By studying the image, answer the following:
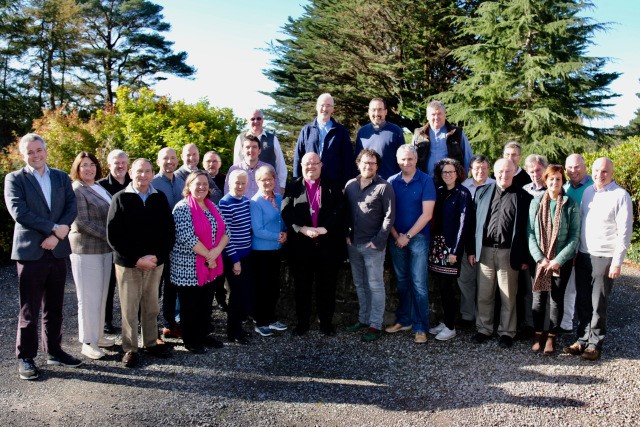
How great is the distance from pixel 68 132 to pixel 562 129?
1654cm

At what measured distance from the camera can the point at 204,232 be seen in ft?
16.5

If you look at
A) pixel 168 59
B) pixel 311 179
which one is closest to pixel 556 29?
pixel 311 179

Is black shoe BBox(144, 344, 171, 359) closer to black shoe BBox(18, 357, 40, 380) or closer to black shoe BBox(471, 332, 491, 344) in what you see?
black shoe BBox(18, 357, 40, 380)

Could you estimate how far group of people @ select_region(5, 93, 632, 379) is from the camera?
4.70m

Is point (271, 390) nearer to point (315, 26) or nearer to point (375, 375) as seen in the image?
point (375, 375)

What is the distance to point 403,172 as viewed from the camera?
5.56 m

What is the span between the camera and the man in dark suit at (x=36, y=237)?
4.48 m

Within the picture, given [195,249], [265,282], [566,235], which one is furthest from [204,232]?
[566,235]

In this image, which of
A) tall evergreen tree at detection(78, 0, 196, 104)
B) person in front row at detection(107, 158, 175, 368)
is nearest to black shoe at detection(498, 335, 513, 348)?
person in front row at detection(107, 158, 175, 368)

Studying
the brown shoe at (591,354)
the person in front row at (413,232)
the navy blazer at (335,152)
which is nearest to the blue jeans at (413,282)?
the person in front row at (413,232)

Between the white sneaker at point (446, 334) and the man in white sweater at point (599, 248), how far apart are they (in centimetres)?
119

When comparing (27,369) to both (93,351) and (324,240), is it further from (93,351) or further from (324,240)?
(324,240)

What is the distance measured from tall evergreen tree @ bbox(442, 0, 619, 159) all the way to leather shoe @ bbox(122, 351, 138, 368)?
52.4 ft

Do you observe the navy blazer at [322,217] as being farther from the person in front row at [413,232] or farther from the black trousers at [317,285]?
the person in front row at [413,232]
